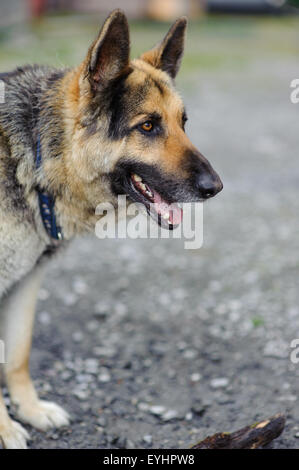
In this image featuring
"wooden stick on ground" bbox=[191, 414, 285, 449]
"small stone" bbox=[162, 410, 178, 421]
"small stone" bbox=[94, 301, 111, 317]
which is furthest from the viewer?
"small stone" bbox=[94, 301, 111, 317]

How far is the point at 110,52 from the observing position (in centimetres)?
286

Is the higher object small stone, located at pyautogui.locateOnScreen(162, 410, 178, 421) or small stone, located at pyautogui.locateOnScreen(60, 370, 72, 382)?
small stone, located at pyautogui.locateOnScreen(60, 370, 72, 382)

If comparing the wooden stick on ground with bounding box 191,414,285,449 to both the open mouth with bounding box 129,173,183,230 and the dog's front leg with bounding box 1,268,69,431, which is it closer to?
the dog's front leg with bounding box 1,268,69,431

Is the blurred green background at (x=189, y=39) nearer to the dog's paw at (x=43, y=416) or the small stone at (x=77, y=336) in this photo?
the small stone at (x=77, y=336)

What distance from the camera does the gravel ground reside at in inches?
138

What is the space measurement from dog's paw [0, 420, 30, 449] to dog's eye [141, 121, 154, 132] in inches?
73.3

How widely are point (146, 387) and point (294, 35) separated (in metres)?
19.9

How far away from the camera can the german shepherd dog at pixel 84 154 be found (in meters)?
2.95

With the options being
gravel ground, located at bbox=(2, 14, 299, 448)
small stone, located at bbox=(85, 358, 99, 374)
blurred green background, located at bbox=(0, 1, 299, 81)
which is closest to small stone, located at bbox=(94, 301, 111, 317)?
gravel ground, located at bbox=(2, 14, 299, 448)

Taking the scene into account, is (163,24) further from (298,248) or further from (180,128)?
(180,128)

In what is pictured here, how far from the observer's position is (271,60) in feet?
52.4

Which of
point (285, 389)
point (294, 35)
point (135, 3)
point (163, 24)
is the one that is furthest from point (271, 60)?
point (285, 389)

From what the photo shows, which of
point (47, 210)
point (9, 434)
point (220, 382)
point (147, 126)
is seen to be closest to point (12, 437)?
point (9, 434)

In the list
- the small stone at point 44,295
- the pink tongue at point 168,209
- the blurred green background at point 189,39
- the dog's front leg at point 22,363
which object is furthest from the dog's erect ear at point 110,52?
the blurred green background at point 189,39
